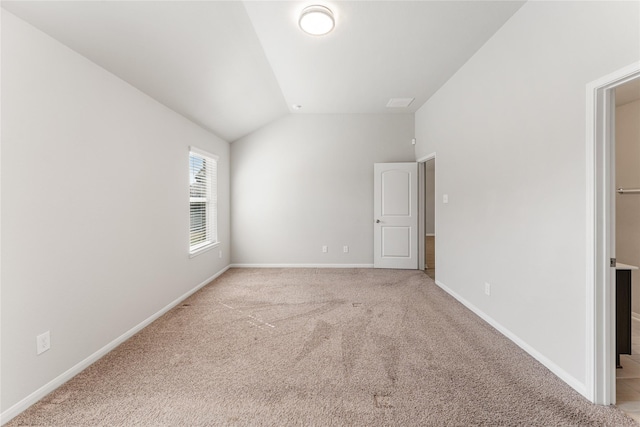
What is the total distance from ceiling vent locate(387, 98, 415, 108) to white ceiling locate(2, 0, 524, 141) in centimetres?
33

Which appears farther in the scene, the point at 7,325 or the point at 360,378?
the point at 360,378

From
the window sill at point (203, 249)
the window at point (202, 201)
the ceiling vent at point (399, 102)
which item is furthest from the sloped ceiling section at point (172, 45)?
the ceiling vent at point (399, 102)

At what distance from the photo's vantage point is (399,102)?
453cm

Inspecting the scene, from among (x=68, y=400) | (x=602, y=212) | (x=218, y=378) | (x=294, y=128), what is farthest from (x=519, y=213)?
(x=294, y=128)

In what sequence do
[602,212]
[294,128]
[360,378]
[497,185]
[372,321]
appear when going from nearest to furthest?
1. [602,212]
2. [360,378]
3. [497,185]
4. [372,321]
5. [294,128]

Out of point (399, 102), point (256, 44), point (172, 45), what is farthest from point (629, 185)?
point (172, 45)

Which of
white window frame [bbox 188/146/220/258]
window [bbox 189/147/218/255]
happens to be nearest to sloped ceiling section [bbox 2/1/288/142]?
window [bbox 189/147/218/255]

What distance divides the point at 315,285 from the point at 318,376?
2.18 metres

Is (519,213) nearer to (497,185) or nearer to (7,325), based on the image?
(497,185)

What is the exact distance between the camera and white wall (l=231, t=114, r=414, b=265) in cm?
517

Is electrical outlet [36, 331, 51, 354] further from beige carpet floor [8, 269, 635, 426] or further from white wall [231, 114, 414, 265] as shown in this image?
white wall [231, 114, 414, 265]

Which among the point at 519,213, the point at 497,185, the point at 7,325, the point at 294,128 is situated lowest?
the point at 7,325

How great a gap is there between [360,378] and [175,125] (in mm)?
3287

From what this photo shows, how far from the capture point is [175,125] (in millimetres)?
3361
